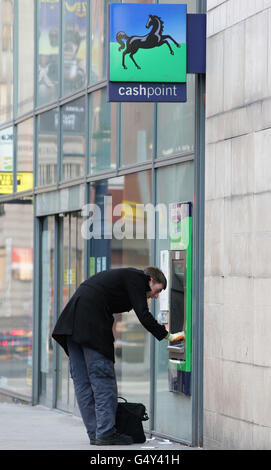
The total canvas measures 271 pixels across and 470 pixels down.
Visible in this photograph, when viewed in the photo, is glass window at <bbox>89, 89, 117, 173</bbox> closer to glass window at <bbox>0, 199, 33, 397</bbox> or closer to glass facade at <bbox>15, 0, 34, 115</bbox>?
glass facade at <bbox>15, 0, 34, 115</bbox>

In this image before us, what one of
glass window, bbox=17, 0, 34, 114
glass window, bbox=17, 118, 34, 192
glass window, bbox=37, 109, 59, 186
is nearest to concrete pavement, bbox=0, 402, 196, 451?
glass window, bbox=37, 109, 59, 186

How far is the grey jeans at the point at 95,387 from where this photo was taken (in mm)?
9930

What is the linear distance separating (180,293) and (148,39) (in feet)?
7.68

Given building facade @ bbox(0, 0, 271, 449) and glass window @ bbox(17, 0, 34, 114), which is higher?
glass window @ bbox(17, 0, 34, 114)

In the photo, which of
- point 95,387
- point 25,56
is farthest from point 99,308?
point 25,56

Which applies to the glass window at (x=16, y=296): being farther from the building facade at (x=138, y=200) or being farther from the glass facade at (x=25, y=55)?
the glass facade at (x=25, y=55)

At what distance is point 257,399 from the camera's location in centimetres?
898

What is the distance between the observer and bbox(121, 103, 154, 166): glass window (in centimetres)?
1175

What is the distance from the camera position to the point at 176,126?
36.3 feet

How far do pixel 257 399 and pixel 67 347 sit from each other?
6.39ft

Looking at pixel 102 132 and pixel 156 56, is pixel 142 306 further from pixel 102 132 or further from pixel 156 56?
pixel 102 132

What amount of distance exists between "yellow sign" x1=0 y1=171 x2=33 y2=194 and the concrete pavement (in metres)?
3.03

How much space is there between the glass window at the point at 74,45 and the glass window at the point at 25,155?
156 centimetres

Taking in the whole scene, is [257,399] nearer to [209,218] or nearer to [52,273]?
[209,218]
